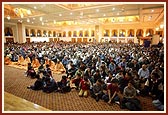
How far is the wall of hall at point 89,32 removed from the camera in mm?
26938

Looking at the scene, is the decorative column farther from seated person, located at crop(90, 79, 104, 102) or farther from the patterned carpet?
seated person, located at crop(90, 79, 104, 102)

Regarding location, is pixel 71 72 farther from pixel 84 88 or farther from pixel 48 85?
pixel 84 88

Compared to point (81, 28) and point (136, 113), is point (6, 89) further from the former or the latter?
point (81, 28)

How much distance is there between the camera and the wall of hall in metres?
26.9

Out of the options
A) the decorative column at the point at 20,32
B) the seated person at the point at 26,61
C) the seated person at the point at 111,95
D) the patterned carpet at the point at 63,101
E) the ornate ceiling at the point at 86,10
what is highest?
the ornate ceiling at the point at 86,10

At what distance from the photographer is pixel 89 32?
3331 cm

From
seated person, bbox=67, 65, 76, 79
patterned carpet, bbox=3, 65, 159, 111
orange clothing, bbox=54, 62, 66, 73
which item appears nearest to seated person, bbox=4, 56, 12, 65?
orange clothing, bbox=54, 62, 66, 73

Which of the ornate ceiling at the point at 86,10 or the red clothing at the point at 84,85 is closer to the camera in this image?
the red clothing at the point at 84,85

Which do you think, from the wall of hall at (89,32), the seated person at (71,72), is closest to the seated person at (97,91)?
the seated person at (71,72)

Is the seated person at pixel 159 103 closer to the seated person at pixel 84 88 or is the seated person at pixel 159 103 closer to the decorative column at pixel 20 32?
the seated person at pixel 84 88

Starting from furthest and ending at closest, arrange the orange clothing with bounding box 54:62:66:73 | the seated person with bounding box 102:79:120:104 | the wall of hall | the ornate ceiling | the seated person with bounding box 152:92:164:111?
the wall of hall, the ornate ceiling, the orange clothing with bounding box 54:62:66:73, the seated person with bounding box 102:79:120:104, the seated person with bounding box 152:92:164:111

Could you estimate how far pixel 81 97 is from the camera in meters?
5.45

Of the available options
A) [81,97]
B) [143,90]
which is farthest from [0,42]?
[143,90]

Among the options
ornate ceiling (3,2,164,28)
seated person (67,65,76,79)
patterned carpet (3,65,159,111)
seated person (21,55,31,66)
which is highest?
ornate ceiling (3,2,164,28)
